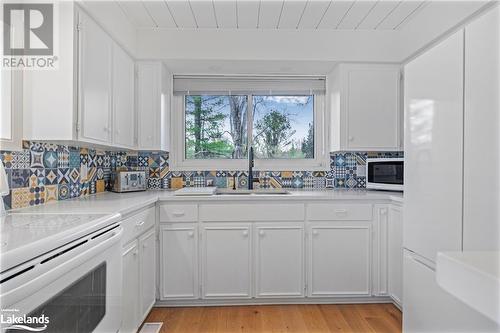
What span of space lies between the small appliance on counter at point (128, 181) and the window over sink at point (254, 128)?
389 millimetres

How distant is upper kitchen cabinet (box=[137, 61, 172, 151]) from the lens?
249 cm

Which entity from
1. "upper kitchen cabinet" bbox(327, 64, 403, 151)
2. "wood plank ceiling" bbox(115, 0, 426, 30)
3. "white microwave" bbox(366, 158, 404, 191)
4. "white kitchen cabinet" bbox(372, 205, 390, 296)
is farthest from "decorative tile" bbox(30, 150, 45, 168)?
"white microwave" bbox(366, 158, 404, 191)

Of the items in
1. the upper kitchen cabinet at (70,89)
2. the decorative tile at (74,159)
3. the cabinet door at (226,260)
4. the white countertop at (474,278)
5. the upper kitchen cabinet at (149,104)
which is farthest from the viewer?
the upper kitchen cabinet at (149,104)

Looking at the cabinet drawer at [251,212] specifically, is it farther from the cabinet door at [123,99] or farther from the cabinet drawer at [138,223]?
the cabinet door at [123,99]

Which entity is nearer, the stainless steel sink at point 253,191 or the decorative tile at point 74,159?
the decorative tile at point 74,159

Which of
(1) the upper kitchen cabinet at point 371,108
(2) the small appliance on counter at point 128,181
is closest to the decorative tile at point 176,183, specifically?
(2) the small appliance on counter at point 128,181

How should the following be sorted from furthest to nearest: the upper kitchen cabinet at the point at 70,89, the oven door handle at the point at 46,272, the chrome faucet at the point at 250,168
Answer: the chrome faucet at the point at 250,168 < the upper kitchen cabinet at the point at 70,89 < the oven door handle at the point at 46,272

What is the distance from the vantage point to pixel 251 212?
2.23m

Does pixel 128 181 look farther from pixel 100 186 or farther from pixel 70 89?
pixel 70 89

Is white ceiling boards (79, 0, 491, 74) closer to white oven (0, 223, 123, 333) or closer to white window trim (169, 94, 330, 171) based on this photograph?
white window trim (169, 94, 330, 171)

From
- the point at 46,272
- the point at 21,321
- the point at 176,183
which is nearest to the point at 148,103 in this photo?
the point at 176,183

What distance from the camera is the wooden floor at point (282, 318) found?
1.95 metres

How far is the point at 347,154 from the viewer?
287 cm

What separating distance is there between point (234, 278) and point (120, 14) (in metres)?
2.13
